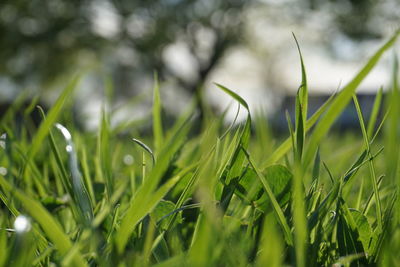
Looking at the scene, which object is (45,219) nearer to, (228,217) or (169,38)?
(228,217)

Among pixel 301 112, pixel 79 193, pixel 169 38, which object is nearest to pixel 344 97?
pixel 301 112

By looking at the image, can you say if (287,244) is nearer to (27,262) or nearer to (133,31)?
(27,262)

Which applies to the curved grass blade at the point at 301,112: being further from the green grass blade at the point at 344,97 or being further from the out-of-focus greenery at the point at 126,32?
the out-of-focus greenery at the point at 126,32

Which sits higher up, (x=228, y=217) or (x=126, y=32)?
(x=228, y=217)

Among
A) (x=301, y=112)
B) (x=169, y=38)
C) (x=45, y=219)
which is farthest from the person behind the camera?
(x=169, y=38)

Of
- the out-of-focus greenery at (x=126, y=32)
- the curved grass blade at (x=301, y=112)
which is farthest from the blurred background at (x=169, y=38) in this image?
the curved grass blade at (x=301, y=112)

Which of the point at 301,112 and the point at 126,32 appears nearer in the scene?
the point at 301,112

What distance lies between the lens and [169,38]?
11.2 meters

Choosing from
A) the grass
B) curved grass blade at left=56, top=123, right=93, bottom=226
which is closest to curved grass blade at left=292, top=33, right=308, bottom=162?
the grass

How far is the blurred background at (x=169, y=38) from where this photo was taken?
33.7 feet

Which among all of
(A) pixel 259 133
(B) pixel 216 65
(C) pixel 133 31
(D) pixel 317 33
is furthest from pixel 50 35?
(A) pixel 259 133

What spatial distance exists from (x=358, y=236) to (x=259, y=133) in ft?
1.37

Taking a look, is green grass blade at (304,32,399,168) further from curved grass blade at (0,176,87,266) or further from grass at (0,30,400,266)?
curved grass blade at (0,176,87,266)

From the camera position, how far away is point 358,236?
0.28 m
